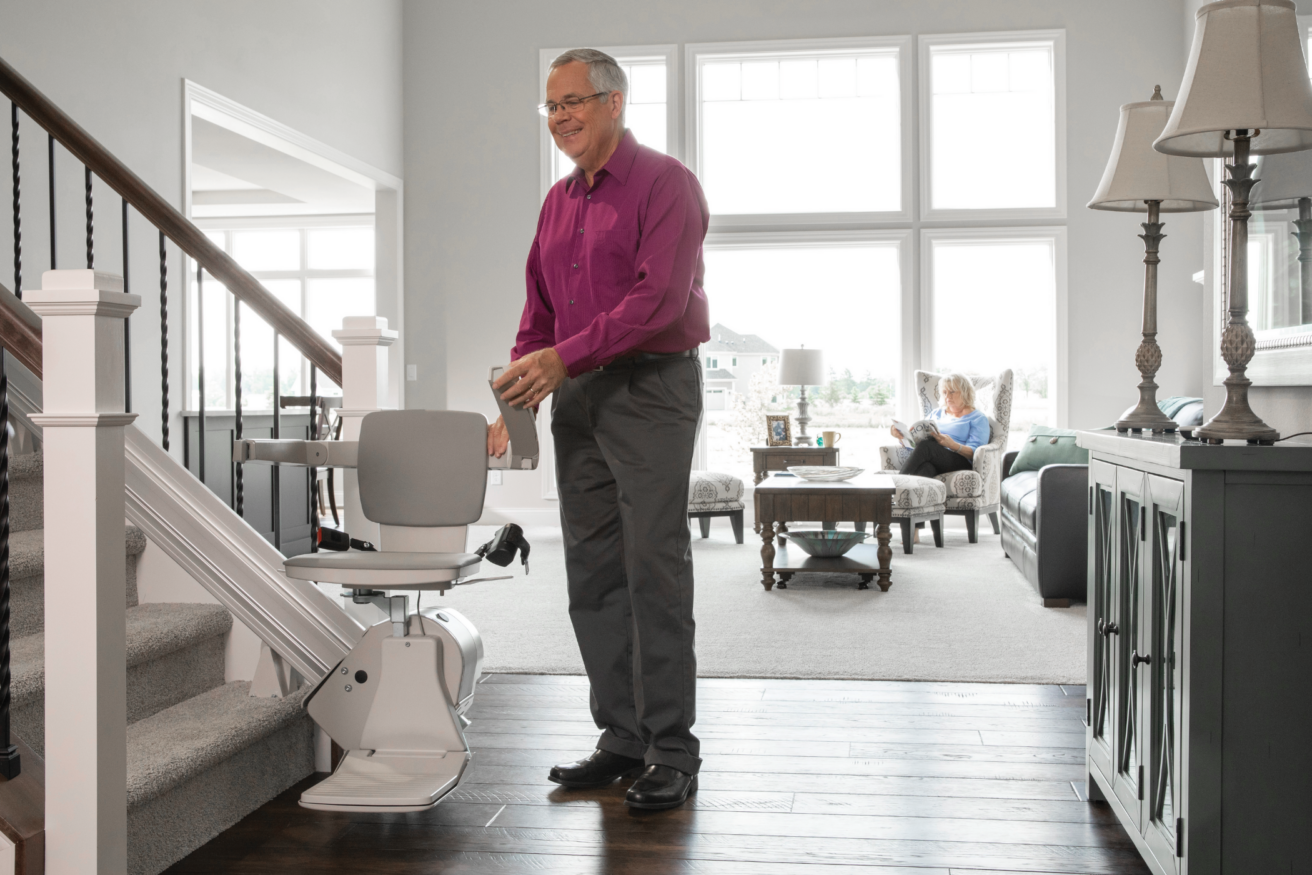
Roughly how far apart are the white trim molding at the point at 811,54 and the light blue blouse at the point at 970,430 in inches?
62.2

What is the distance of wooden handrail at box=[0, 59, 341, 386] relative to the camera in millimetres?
2627

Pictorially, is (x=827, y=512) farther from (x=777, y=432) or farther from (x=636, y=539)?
(x=636, y=539)

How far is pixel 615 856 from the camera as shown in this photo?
193cm

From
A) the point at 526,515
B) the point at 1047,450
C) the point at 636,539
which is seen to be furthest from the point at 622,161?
the point at 526,515

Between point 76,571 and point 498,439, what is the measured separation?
82 cm

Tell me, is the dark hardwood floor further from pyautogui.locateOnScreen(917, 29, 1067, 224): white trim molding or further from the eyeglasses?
pyautogui.locateOnScreen(917, 29, 1067, 224): white trim molding

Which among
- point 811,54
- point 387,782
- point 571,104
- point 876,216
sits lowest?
point 387,782

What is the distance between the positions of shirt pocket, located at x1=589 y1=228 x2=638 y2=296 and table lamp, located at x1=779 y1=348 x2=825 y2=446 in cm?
482

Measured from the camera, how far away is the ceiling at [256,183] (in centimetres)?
690

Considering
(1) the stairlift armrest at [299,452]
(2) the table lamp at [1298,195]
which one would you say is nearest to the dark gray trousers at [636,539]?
(1) the stairlift armrest at [299,452]

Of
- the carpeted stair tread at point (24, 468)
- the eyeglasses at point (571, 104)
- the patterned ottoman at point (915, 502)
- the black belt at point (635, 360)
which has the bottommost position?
the patterned ottoman at point (915, 502)

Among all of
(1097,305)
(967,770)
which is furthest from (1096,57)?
(967,770)

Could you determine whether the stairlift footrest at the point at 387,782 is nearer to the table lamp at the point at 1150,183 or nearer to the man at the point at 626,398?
the man at the point at 626,398

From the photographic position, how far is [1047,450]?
18.8 ft
